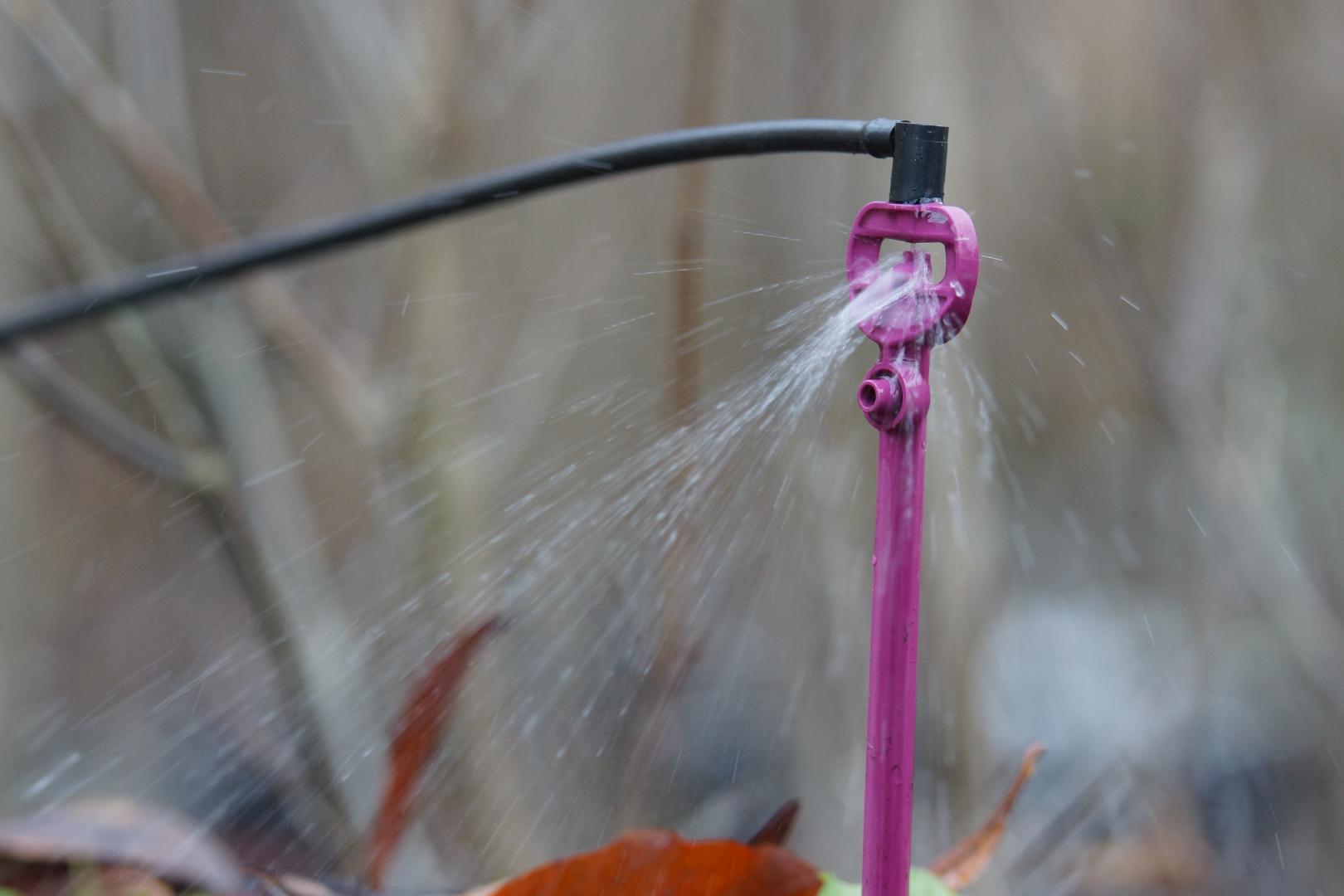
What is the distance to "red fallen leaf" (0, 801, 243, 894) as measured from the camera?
0.68 meters

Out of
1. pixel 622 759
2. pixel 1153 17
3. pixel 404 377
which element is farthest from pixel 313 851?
A: pixel 1153 17

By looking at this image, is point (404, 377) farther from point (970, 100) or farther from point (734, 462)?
point (970, 100)

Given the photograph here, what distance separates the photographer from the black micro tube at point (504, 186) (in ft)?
1.35

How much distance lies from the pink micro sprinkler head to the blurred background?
15.1 inches

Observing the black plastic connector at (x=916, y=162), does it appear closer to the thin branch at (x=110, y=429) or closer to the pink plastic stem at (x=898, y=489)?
the pink plastic stem at (x=898, y=489)

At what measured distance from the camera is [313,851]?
0.86 m

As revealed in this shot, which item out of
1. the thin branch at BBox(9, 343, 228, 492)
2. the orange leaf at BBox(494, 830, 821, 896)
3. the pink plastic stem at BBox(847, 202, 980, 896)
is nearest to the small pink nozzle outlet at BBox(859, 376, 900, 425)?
the pink plastic stem at BBox(847, 202, 980, 896)

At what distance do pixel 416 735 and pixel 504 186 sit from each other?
492 mm

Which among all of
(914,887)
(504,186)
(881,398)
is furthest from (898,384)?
(914,887)

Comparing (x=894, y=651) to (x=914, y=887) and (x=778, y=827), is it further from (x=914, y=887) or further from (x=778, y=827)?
(x=778, y=827)

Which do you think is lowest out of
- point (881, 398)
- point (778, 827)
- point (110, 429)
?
point (778, 827)

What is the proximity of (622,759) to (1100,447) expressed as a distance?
16.7 inches

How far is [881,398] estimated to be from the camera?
38 cm

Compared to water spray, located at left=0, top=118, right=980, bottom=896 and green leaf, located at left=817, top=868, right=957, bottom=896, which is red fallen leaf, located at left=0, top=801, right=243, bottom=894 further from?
water spray, located at left=0, top=118, right=980, bottom=896
